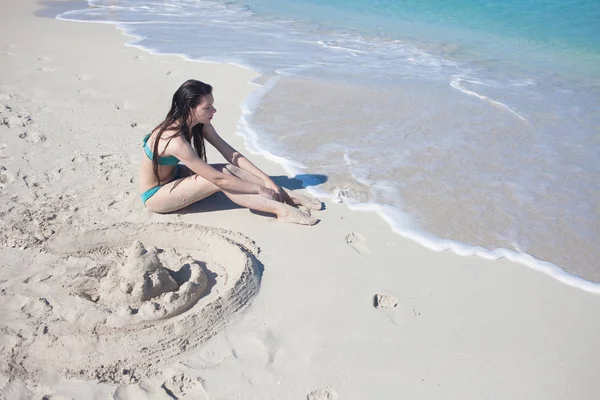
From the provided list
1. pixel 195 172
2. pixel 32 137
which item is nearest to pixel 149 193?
pixel 195 172

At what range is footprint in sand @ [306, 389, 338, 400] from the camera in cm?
258

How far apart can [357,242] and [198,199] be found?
1.27 m

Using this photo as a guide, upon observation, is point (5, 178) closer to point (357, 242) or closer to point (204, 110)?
point (204, 110)

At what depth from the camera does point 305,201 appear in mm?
4184

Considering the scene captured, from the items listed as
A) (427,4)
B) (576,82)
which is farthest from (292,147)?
(427,4)

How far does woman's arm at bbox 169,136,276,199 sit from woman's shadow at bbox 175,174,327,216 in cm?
34

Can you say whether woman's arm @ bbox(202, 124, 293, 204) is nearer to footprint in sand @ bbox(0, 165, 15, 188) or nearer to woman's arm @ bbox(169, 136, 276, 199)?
woman's arm @ bbox(169, 136, 276, 199)

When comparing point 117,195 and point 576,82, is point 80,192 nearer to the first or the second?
point 117,195

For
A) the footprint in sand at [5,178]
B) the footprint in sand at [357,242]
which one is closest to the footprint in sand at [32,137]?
the footprint in sand at [5,178]

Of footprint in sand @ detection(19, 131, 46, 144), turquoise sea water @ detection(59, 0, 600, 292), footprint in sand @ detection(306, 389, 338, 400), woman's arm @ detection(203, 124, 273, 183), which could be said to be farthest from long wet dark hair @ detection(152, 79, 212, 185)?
footprint in sand @ detection(306, 389, 338, 400)

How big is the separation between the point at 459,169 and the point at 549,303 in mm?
1992

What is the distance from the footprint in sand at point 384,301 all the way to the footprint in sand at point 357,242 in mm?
496

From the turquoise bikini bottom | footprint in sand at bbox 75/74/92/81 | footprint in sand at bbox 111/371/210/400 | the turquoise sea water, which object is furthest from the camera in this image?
footprint in sand at bbox 75/74/92/81

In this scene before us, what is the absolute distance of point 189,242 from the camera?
367cm
